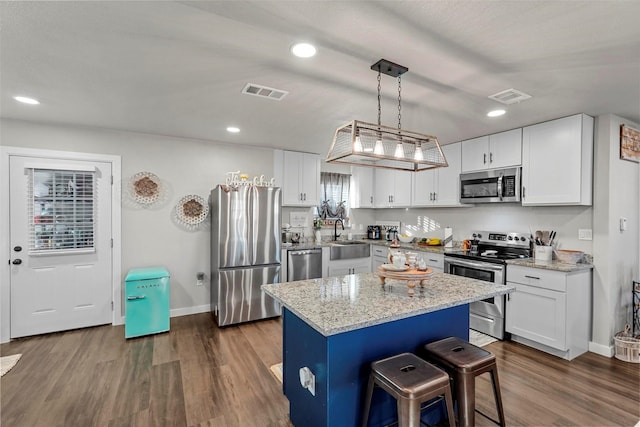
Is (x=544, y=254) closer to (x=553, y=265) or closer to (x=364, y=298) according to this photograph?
(x=553, y=265)

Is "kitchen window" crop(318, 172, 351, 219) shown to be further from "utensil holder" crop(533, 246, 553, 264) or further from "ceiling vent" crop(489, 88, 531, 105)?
"ceiling vent" crop(489, 88, 531, 105)

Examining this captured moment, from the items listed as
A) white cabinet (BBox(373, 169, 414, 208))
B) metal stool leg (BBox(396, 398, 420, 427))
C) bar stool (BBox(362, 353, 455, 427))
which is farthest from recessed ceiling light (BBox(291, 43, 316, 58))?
white cabinet (BBox(373, 169, 414, 208))

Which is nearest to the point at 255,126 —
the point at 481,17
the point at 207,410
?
the point at 481,17

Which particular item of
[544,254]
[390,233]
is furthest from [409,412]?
[390,233]

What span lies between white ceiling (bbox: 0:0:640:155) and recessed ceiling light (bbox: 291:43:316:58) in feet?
0.15

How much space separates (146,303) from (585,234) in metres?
4.95

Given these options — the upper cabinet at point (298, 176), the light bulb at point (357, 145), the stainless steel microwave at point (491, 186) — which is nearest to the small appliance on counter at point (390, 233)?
the upper cabinet at point (298, 176)

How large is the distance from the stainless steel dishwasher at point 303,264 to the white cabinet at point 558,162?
2803 mm

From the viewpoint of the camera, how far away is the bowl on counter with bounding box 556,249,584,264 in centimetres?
322

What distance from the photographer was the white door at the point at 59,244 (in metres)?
3.44

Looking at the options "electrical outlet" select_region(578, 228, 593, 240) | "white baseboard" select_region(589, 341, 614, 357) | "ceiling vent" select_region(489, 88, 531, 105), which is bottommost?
"white baseboard" select_region(589, 341, 614, 357)

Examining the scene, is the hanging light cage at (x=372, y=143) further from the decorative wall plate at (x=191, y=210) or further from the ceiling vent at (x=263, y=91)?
the decorative wall plate at (x=191, y=210)

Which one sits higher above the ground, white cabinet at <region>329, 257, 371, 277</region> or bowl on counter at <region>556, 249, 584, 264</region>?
bowl on counter at <region>556, 249, 584, 264</region>

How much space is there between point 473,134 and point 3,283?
227 inches
